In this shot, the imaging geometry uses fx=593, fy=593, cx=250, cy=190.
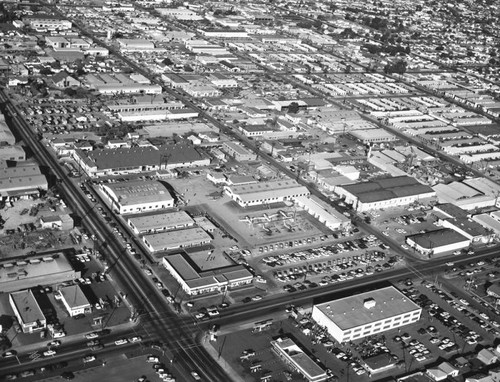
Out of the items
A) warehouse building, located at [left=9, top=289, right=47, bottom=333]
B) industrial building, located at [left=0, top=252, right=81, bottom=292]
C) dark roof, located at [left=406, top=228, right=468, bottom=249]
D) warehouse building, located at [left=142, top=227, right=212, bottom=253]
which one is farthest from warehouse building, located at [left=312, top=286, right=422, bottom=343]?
warehouse building, located at [left=9, top=289, right=47, bottom=333]

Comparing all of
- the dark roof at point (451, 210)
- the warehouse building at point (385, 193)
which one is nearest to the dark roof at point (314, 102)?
the warehouse building at point (385, 193)

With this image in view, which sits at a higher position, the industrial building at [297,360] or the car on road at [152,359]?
the industrial building at [297,360]

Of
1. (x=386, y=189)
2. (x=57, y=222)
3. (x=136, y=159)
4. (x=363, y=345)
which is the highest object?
(x=136, y=159)

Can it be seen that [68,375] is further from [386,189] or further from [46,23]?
[46,23]

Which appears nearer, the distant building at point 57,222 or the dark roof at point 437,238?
the distant building at point 57,222

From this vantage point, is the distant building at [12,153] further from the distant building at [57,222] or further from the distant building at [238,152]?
the distant building at [238,152]

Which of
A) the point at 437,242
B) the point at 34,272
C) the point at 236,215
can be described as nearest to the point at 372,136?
the point at 437,242

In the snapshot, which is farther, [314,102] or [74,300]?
[314,102]
